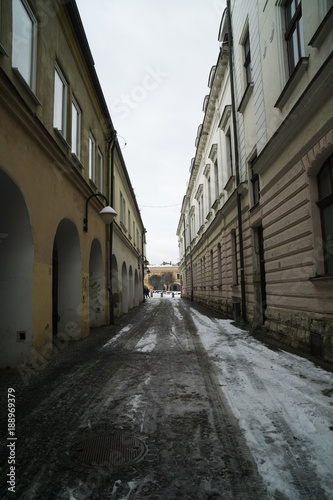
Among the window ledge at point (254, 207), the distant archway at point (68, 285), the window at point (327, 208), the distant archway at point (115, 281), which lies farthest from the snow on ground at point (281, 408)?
the distant archway at point (115, 281)

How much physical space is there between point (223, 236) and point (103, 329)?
7368mm

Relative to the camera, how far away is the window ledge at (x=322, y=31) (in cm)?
538

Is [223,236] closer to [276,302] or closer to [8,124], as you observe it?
[276,302]

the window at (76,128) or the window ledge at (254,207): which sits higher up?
the window at (76,128)

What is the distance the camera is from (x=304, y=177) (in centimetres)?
670

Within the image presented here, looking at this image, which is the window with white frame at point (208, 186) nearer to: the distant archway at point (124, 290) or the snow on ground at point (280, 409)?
the distant archway at point (124, 290)

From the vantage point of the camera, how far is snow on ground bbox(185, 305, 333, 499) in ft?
8.54

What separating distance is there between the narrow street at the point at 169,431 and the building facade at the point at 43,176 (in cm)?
105

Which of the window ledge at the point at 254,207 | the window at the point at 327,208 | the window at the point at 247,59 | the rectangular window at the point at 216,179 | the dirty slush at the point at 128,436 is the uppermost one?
the window at the point at 247,59

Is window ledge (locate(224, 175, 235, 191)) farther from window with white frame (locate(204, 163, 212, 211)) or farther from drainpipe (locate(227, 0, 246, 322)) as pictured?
window with white frame (locate(204, 163, 212, 211))

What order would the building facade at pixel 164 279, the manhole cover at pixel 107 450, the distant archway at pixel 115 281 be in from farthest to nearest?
the building facade at pixel 164 279 → the distant archway at pixel 115 281 → the manhole cover at pixel 107 450

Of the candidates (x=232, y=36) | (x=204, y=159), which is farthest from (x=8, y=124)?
(x=204, y=159)

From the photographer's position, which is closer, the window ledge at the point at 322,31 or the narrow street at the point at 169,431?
the narrow street at the point at 169,431

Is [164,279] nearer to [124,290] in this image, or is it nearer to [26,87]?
[124,290]
